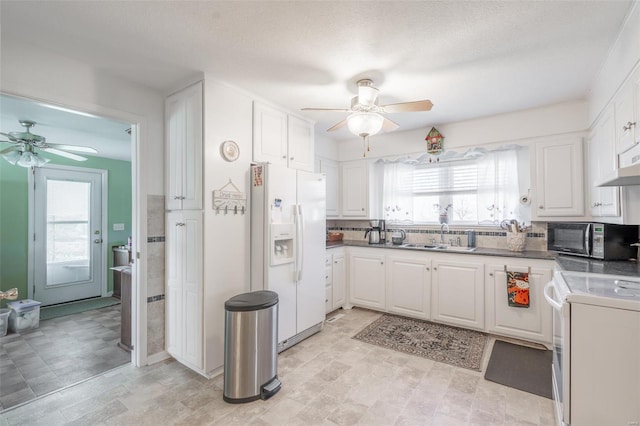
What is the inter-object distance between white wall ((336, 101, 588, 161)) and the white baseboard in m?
3.42

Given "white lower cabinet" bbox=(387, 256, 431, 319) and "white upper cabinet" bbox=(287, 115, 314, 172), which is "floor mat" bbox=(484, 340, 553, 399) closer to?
"white lower cabinet" bbox=(387, 256, 431, 319)

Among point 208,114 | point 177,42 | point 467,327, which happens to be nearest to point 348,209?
point 467,327

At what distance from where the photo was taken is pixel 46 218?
4285 mm

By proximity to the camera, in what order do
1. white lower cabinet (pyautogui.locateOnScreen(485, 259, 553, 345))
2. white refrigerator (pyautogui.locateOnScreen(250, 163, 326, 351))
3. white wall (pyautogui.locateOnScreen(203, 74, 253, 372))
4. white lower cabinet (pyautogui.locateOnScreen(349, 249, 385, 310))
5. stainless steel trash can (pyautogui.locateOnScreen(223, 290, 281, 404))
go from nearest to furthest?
stainless steel trash can (pyautogui.locateOnScreen(223, 290, 281, 404)), white wall (pyautogui.locateOnScreen(203, 74, 253, 372)), white refrigerator (pyautogui.locateOnScreen(250, 163, 326, 351)), white lower cabinet (pyautogui.locateOnScreen(485, 259, 553, 345)), white lower cabinet (pyautogui.locateOnScreen(349, 249, 385, 310))

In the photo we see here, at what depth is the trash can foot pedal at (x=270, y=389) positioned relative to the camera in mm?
2051

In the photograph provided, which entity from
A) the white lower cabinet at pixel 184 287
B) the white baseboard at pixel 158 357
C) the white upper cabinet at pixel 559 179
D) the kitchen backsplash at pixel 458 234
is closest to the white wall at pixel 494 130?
the white upper cabinet at pixel 559 179

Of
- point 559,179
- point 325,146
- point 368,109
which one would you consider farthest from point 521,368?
point 325,146

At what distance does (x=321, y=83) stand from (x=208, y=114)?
101cm

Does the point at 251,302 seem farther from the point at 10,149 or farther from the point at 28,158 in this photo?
the point at 10,149

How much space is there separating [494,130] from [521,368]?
253cm

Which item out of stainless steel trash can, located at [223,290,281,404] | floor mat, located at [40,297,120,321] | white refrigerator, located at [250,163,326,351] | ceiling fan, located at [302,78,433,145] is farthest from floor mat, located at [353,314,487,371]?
floor mat, located at [40,297,120,321]

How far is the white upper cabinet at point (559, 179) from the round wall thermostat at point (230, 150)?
10.5 ft

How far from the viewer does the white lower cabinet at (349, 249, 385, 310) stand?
3.75 m

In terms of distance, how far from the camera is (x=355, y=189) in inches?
174
